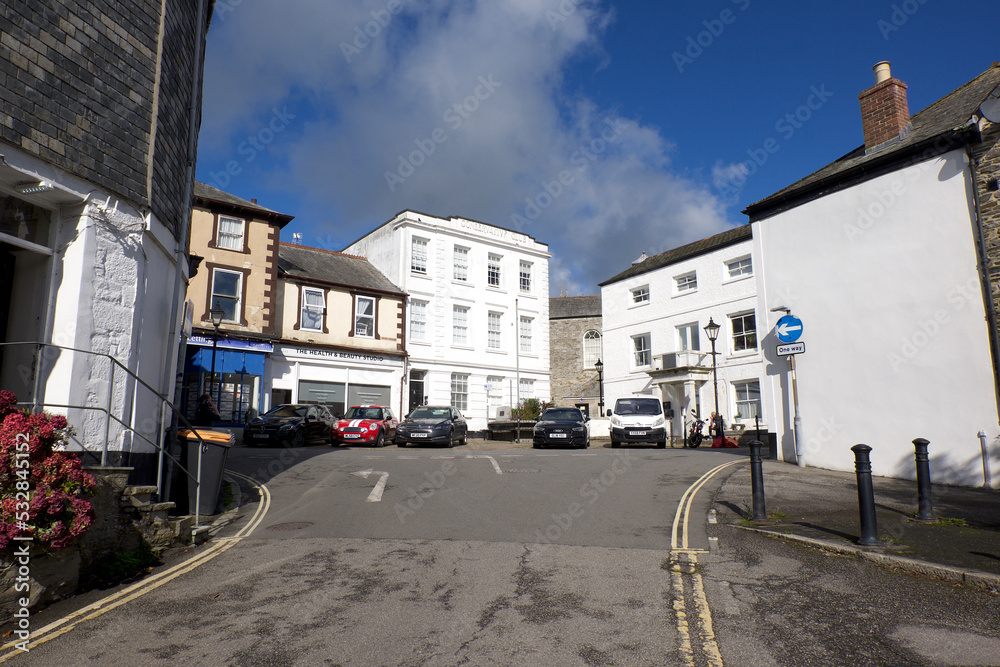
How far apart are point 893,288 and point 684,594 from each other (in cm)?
1141

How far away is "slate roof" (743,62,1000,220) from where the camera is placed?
13.3 m

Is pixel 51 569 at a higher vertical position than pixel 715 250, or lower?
lower

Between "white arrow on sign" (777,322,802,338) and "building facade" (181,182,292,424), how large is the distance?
61.0 feet

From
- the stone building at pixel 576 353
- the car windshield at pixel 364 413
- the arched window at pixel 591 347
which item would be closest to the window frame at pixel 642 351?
the stone building at pixel 576 353

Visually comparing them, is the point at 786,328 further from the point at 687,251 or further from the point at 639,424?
the point at 687,251

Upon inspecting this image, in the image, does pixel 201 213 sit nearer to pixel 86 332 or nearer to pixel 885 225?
pixel 86 332

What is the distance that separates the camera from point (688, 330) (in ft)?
102

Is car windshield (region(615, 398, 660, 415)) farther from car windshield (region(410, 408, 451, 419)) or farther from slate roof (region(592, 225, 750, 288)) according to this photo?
slate roof (region(592, 225, 750, 288))

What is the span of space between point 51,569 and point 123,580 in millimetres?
813

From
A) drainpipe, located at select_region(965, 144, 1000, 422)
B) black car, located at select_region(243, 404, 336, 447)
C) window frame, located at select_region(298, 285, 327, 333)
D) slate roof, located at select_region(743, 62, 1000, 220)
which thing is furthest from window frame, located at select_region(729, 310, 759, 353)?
window frame, located at select_region(298, 285, 327, 333)

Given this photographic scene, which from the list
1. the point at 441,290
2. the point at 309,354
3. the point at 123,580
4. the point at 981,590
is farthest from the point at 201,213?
the point at 981,590

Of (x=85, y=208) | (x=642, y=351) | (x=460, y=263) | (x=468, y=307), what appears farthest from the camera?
(x=460, y=263)

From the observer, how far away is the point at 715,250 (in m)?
29.9

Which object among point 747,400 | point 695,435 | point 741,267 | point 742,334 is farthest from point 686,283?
point 695,435
